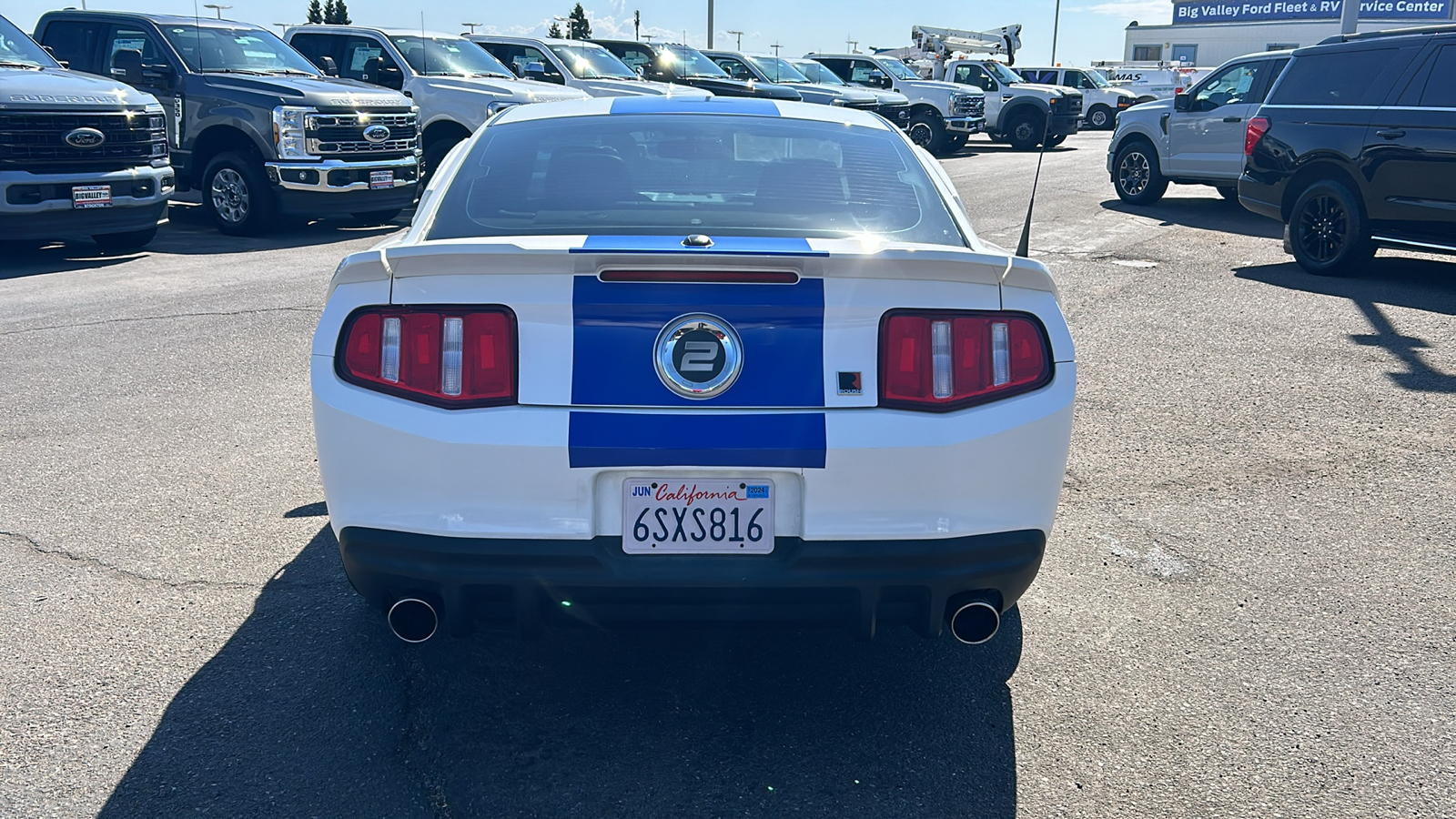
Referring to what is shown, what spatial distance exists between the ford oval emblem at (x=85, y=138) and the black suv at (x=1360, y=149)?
9769 millimetres

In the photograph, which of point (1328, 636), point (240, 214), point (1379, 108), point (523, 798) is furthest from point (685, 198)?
point (240, 214)

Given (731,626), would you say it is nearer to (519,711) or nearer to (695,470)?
(695,470)

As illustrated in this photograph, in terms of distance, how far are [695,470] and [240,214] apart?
1103cm

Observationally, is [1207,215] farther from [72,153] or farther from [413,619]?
[413,619]

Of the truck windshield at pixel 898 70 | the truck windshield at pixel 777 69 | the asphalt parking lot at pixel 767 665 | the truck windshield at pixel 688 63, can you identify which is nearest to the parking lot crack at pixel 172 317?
the asphalt parking lot at pixel 767 665

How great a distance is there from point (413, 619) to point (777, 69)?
907 inches

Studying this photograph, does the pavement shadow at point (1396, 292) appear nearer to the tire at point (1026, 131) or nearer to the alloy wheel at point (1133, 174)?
the alloy wheel at point (1133, 174)

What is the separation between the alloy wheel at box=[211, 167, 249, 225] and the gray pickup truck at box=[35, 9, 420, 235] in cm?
1

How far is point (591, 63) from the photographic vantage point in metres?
18.3

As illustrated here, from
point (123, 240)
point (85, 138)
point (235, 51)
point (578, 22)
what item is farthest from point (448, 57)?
point (578, 22)

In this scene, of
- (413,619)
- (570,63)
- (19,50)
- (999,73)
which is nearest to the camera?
→ (413,619)

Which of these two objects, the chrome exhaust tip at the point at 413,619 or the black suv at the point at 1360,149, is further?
the black suv at the point at 1360,149

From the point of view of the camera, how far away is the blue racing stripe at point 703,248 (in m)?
2.79

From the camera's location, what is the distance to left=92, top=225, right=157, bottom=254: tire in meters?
11.4
